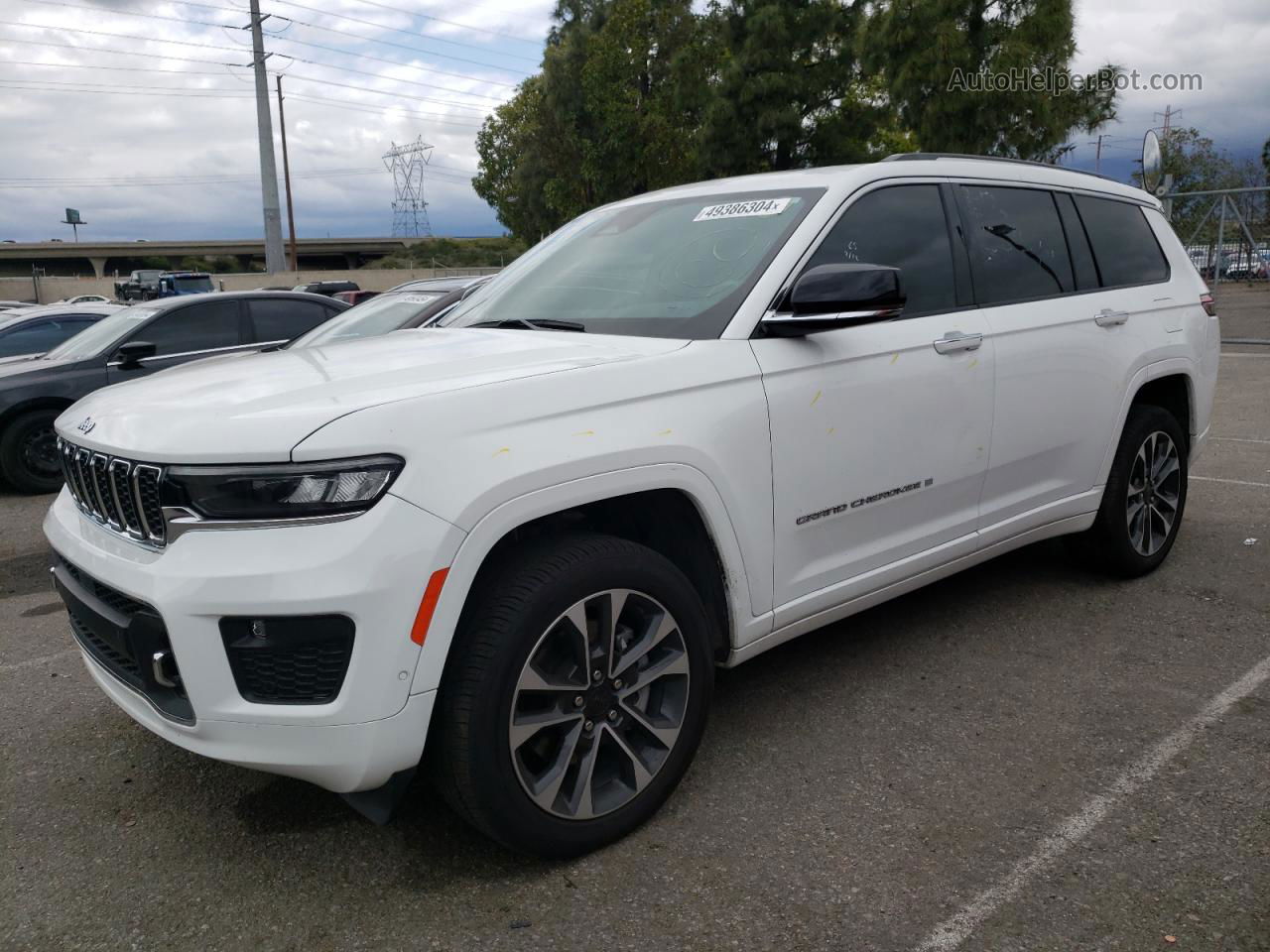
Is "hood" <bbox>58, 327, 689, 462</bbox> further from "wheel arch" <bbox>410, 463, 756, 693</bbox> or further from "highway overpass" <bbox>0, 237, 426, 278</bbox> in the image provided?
"highway overpass" <bbox>0, 237, 426, 278</bbox>

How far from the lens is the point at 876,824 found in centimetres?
284

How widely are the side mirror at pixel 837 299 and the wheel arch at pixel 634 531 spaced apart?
0.58 m

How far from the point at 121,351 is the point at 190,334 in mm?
629

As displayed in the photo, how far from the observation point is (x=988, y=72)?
53.3ft

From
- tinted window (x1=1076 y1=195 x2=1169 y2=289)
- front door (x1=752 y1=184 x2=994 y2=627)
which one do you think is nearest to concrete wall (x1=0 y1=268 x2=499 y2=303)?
tinted window (x1=1076 y1=195 x2=1169 y2=289)

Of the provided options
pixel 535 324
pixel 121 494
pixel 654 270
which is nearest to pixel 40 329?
pixel 535 324

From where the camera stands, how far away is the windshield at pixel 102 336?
894 cm

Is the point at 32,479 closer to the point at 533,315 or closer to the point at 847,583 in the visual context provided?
the point at 533,315

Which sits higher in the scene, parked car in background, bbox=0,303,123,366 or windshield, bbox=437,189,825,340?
windshield, bbox=437,189,825,340

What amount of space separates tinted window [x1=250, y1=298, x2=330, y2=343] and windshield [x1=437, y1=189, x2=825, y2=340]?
596cm

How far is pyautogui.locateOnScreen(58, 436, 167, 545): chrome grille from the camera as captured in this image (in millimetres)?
2416

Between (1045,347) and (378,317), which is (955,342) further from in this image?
(378,317)

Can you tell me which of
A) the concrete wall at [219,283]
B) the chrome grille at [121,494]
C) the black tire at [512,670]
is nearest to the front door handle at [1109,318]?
the black tire at [512,670]

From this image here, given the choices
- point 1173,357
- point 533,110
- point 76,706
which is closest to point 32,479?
point 76,706
